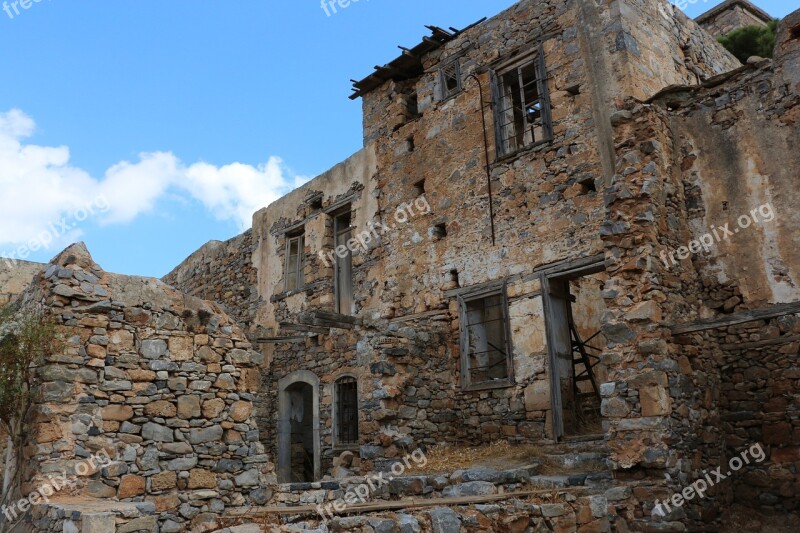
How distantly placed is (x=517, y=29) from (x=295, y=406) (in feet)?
28.7

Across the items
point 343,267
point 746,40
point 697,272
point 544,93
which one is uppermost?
point 746,40

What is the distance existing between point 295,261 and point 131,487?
9.41 meters

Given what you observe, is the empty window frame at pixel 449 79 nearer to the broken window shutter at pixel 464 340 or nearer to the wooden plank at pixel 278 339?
the broken window shutter at pixel 464 340

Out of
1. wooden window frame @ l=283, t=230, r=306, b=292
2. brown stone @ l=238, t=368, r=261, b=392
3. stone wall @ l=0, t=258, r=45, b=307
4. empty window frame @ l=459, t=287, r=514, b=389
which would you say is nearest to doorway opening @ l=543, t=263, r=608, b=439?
empty window frame @ l=459, t=287, r=514, b=389

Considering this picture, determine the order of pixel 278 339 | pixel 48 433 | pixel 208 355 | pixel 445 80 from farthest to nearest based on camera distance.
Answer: pixel 278 339
pixel 445 80
pixel 208 355
pixel 48 433

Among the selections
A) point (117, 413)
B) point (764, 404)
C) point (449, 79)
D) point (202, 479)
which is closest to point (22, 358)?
point (117, 413)

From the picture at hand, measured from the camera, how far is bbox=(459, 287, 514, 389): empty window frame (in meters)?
10.9

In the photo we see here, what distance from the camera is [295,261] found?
50.7 feet

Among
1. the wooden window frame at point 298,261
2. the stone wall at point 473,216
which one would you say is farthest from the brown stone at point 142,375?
the wooden window frame at point 298,261

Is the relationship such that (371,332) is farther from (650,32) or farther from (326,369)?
(650,32)

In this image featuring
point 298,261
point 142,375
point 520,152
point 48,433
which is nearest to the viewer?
point 48,433

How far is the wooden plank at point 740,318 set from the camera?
7060 millimetres

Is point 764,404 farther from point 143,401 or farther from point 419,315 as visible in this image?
point 143,401

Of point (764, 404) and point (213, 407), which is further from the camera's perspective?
point (764, 404)
